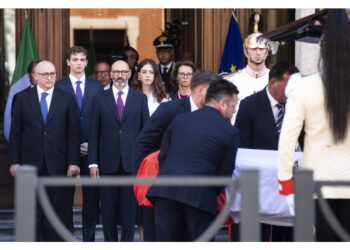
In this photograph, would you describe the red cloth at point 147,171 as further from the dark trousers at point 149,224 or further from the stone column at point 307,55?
the stone column at point 307,55

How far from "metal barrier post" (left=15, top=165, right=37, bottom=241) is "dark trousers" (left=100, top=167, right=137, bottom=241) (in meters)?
3.03

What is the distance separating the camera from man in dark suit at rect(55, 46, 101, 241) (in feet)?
29.5

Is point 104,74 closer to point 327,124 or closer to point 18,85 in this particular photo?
point 18,85

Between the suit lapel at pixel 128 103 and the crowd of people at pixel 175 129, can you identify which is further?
the suit lapel at pixel 128 103

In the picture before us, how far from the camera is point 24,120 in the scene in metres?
8.80

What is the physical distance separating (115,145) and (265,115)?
1.85m

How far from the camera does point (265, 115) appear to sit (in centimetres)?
741

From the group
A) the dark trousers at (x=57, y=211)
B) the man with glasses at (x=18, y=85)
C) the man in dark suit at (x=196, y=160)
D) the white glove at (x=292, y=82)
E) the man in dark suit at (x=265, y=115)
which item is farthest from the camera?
the man with glasses at (x=18, y=85)

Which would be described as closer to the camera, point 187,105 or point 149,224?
point 187,105

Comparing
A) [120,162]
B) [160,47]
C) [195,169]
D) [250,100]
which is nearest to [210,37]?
[160,47]

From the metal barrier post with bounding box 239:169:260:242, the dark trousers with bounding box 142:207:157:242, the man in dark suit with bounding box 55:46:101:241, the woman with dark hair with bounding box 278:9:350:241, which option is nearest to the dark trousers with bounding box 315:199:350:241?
the woman with dark hair with bounding box 278:9:350:241

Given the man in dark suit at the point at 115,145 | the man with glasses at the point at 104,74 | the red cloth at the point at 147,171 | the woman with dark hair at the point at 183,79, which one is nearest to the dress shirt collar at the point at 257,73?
the woman with dark hair at the point at 183,79

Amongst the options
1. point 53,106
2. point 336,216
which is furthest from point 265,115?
point 53,106

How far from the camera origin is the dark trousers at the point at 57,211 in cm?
872
